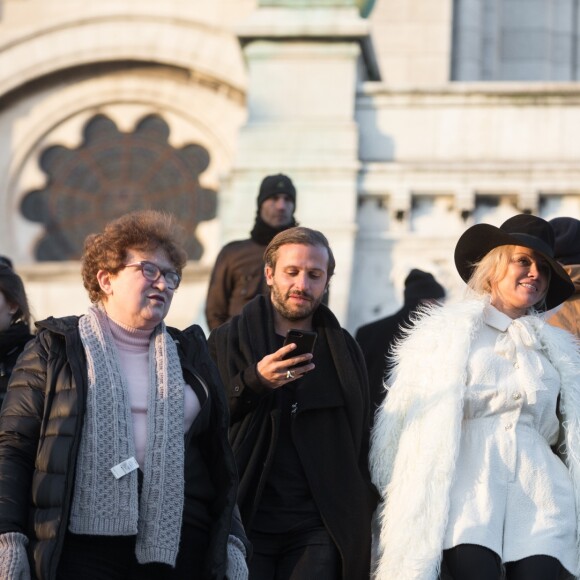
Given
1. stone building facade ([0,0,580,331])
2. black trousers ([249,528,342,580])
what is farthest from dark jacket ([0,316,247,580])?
stone building facade ([0,0,580,331])

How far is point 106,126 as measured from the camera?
19781 millimetres

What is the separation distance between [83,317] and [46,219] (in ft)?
39.7

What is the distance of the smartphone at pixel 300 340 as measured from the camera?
310 inches

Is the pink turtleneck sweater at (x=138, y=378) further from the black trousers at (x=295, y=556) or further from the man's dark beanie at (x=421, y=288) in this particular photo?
the man's dark beanie at (x=421, y=288)

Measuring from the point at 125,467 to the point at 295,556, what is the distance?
1268 millimetres

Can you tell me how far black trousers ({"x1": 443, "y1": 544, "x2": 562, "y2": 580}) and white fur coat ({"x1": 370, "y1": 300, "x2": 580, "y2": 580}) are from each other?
10 centimetres

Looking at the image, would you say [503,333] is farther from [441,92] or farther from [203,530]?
[441,92]

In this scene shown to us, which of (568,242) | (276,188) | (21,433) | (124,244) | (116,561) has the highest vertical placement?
(276,188)

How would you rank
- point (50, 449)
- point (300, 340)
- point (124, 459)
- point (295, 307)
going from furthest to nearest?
point (295, 307) → point (300, 340) → point (124, 459) → point (50, 449)

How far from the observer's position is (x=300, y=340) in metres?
7.88

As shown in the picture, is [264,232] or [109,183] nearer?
[264,232]

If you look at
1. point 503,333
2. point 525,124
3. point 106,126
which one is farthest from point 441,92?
point 503,333

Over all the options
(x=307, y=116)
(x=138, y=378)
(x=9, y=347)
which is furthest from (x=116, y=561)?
(x=307, y=116)

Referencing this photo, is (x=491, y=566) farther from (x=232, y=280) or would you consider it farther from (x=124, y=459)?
(x=232, y=280)
